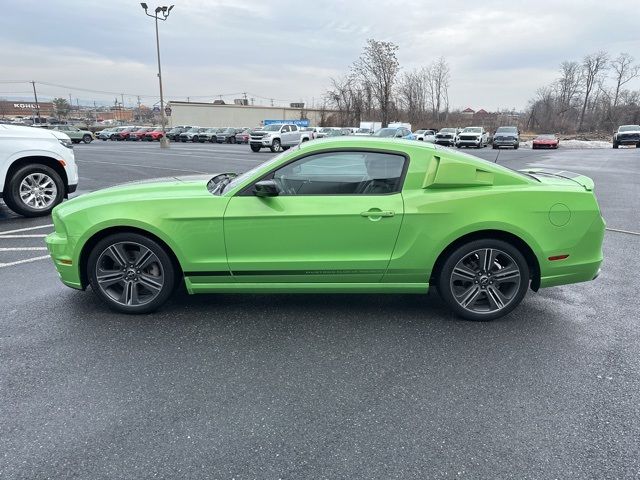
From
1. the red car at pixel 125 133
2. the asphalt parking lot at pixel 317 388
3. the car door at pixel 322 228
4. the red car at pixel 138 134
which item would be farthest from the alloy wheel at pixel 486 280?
the red car at pixel 125 133

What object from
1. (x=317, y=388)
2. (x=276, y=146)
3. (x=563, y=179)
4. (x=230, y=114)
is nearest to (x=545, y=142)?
(x=276, y=146)

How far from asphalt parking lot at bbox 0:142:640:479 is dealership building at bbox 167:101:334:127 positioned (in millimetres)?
65507

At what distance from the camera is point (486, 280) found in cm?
384

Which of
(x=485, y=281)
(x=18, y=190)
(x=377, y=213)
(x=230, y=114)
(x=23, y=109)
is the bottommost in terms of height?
(x=485, y=281)

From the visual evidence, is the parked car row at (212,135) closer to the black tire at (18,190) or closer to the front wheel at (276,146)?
the front wheel at (276,146)

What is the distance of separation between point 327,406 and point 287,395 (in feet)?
0.89

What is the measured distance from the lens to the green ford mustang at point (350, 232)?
3686 millimetres

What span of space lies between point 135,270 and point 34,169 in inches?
211

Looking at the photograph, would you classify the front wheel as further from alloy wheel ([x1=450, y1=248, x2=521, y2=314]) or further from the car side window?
alloy wheel ([x1=450, y1=248, x2=521, y2=314])

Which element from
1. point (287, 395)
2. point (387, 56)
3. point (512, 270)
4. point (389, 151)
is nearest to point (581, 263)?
point (512, 270)

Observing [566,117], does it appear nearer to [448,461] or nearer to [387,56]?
[387,56]

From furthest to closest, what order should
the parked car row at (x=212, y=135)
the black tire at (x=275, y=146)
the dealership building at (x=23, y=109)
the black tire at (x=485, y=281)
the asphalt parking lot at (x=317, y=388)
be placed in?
1. the dealership building at (x=23, y=109)
2. the parked car row at (x=212, y=135)
3. the black tire at (x=275, y=146)
4. the black tire at (x=485, y=281)
5. the asphalt parking lot at (x=317, y=388)

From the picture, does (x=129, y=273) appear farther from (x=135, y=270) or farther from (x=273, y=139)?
(x=273, y=139)

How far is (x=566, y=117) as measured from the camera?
70.6 meters
